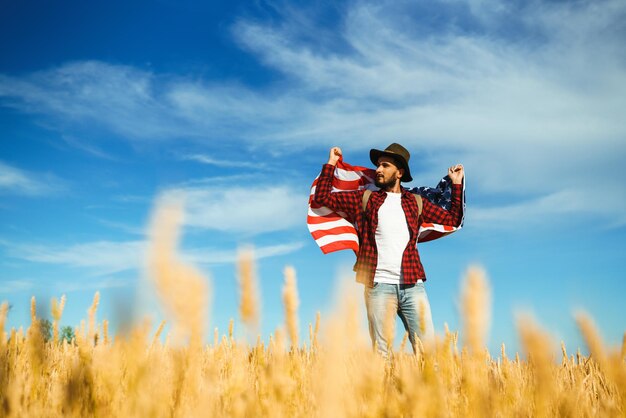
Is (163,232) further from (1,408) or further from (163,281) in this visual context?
(1,408)

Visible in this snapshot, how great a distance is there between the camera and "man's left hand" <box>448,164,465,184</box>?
631 centimetres

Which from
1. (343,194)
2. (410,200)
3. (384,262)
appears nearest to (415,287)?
(384,262)

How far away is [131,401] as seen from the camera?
1.68 meters

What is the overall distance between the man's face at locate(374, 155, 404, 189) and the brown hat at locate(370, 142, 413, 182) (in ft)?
0.22

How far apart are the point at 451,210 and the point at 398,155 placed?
1123 millimetres

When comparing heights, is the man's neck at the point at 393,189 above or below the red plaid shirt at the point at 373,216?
above

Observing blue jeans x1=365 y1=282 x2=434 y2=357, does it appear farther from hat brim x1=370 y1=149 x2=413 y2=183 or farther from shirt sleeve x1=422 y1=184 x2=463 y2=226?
hat brim x1=370 y1=149 x2=413 y2=183

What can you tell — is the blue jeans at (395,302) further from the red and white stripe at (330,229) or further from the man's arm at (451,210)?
the man's arm at (451,210)

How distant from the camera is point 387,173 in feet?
19.9

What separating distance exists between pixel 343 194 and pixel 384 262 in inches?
45.2

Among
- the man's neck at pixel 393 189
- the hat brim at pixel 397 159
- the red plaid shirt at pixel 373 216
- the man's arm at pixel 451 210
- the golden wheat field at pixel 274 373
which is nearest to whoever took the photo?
the golden wheat field at pixel 274 373

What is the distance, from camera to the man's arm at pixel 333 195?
6117 mm

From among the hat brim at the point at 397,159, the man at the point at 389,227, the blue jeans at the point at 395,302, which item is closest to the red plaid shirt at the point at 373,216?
the man at the point at 389,227

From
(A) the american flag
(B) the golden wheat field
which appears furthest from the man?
(B) the golden wheat field
